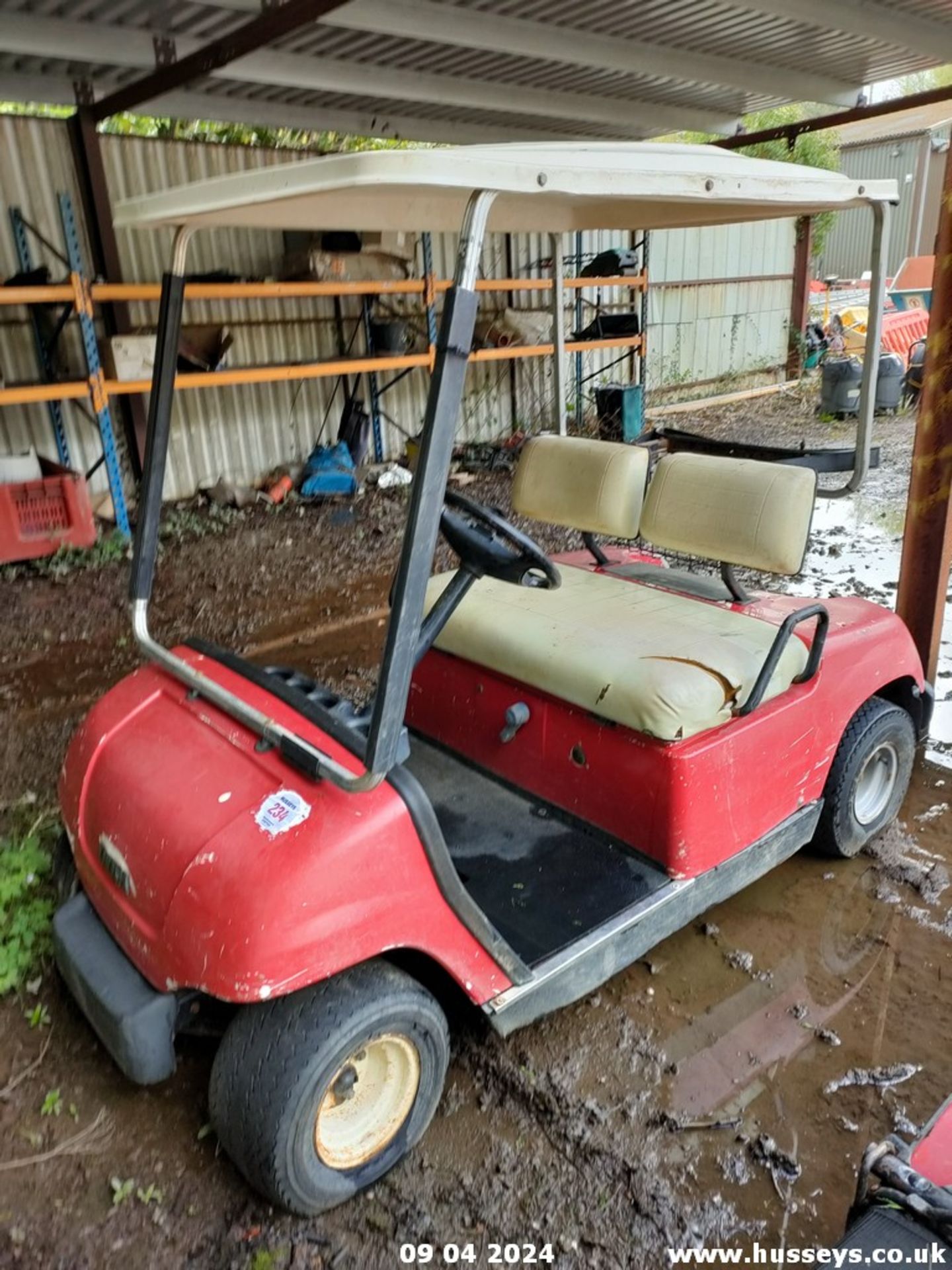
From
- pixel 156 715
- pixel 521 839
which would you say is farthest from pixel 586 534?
pixel 156 715

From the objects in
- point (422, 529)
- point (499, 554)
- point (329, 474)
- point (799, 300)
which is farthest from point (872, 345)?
point (799, 300)

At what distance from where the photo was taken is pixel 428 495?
5.50 feet

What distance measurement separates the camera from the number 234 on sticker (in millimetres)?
1764

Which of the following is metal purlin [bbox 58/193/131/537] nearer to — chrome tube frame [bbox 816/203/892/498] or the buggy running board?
chrome tube frame [bbox 816/203/892/498]

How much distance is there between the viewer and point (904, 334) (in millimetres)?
12578

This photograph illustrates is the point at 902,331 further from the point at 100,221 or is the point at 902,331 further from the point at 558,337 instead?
the point at 558,337

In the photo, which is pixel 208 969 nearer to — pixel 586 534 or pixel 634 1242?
pixel 634 1242

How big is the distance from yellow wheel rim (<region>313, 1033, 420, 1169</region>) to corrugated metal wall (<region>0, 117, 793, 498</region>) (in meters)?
6.66

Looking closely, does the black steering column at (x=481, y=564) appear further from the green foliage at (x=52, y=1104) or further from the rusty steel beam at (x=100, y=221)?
the rusty steel beam at (x=100, y=221)

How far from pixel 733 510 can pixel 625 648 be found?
664 millimetres

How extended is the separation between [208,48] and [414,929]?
18.8 feet

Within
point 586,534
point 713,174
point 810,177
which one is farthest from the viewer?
point 586,534

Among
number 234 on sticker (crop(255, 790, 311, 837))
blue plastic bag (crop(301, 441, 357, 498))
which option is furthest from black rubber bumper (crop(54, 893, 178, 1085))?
blue plastic bag (crop(301, 441, 357, 498))

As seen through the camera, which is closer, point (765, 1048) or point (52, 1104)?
point (52, 1104)
